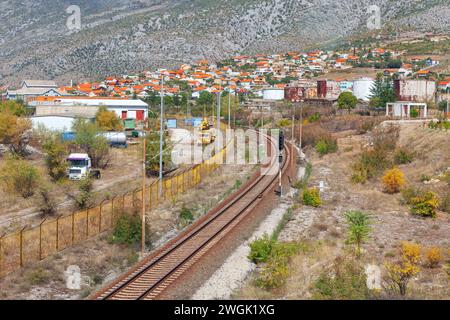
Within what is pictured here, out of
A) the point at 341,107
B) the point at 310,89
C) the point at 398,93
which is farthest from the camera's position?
the point at 310,89

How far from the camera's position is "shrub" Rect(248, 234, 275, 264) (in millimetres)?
18719

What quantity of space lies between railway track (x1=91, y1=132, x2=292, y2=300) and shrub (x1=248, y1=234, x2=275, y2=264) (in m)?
1.59

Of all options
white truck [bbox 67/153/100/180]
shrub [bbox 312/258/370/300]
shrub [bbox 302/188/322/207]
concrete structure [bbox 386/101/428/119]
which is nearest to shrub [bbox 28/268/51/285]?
shrub [bbox 312/258/370/300]

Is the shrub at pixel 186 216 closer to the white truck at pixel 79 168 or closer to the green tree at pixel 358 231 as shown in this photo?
the green tree at pixel 358 231

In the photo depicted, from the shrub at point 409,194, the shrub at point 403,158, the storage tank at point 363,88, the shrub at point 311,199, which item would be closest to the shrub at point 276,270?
the shrub at point 311,199

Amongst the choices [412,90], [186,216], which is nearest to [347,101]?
[412,90]

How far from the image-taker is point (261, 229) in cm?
2342

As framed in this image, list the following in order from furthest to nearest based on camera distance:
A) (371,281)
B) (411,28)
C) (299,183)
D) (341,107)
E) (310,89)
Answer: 1. (411,28)
2. (310,89)
3. (341,107)
4. (299,183)
5. (371,281)

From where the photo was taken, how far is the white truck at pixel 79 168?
36.7m

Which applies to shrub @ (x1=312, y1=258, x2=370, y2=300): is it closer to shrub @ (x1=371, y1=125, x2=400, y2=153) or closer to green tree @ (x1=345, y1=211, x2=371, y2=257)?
green tree @ (x1=345, y1=211, x2=371, y2=257)

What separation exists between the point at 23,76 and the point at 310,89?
10685cm
